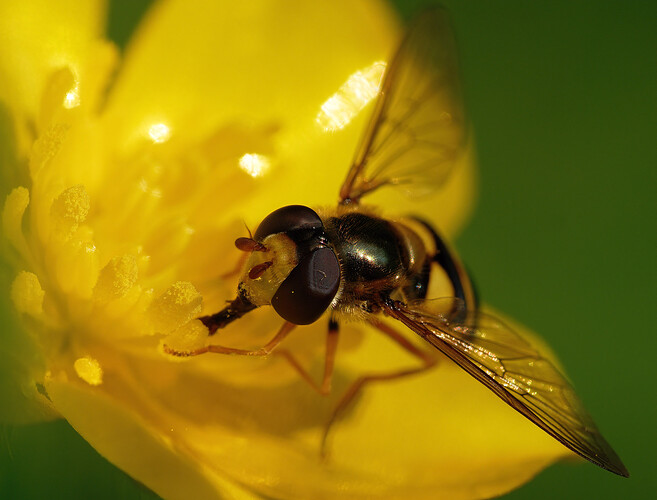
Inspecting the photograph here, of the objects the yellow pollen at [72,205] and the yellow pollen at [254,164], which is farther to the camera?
the yellow pollen at [254,164]

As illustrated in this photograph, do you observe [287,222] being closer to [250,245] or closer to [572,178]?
[250,245]

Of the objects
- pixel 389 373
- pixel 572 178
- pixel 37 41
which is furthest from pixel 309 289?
pixel 572 178

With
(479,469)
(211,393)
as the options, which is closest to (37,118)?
(211,393)

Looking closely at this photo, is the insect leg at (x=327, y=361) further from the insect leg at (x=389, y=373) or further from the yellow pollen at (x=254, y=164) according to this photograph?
the yellow pollen at (x=254, y=164)

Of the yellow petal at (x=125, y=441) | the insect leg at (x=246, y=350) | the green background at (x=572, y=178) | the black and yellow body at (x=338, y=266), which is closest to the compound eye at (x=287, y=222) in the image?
the black and yellow body at (x=338, y=266)

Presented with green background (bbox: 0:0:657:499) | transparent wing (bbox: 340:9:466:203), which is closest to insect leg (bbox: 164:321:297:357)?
transparent wing (bbox: 340:9:466:203)

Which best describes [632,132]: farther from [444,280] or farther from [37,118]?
[37,118]
